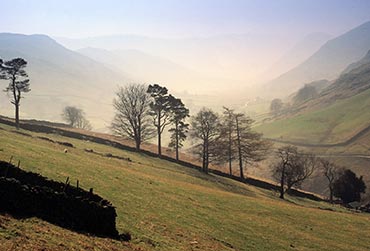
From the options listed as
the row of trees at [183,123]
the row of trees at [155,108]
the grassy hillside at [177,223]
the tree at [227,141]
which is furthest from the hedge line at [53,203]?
the tree at [227,141]

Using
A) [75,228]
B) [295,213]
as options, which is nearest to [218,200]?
[295,213]

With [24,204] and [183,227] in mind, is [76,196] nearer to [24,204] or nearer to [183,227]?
[24,204]

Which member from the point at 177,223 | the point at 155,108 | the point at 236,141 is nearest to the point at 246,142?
the point at 236,141

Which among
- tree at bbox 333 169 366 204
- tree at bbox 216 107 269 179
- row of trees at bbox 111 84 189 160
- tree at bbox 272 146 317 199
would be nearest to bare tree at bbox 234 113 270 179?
tree at bbox 216 107 269 179

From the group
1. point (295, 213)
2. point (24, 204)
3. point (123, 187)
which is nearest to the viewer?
point (24, 204)

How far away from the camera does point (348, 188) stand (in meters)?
80.8

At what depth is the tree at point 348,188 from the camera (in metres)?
80.9

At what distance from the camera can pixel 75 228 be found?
16984 millimetres

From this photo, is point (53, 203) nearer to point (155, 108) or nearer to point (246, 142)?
point (155, 108)

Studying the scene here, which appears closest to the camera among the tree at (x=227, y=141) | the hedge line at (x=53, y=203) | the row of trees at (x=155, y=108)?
the hedge line at (x=53, y=203)

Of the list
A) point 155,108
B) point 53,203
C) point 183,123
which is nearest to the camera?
point 53,203

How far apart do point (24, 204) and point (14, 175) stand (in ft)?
7.32

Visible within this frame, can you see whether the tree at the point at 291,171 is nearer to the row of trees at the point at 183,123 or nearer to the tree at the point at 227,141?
the row of trees at the point at 183,123

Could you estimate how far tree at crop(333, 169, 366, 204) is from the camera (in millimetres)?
80875
